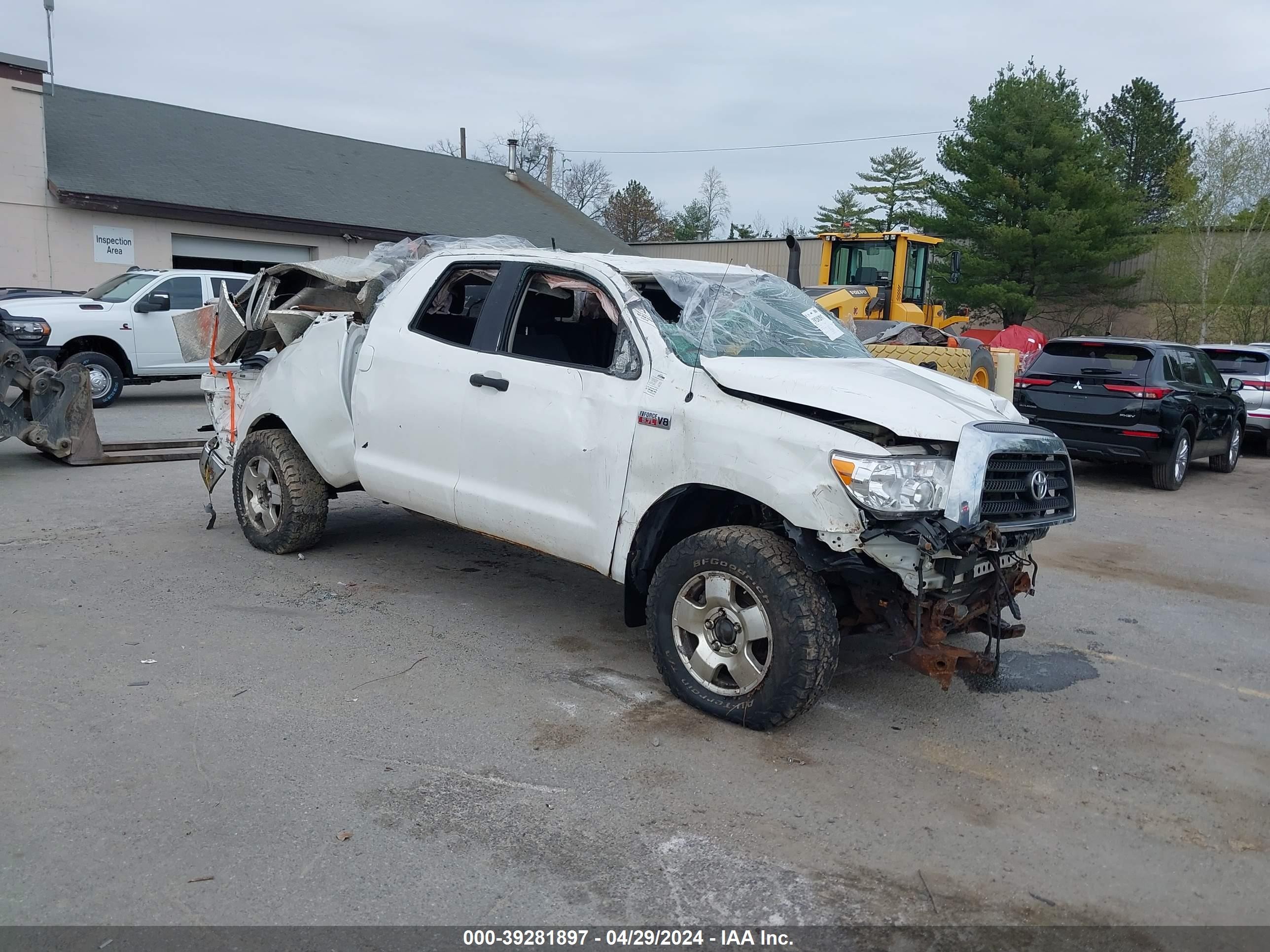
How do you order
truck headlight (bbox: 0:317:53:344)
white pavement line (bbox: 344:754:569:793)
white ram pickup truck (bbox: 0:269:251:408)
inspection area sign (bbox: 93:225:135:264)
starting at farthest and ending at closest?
inspection area sign (bbox: 93:225:135:264)
white ram pickup truck (bbox: 0:269:251:408)
truck headlight (bbox: 0:317:53:344)
white pavement line (bbox: 344:754:569:793)

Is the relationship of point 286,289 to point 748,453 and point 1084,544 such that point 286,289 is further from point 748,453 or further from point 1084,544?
point 1084,544

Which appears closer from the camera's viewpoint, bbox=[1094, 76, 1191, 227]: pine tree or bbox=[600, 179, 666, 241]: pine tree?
bbox=[1094, 76, 1191, 227]: pine tree

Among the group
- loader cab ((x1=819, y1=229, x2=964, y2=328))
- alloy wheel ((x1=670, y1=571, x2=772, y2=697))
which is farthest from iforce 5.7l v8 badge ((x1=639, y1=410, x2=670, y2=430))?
loader cab ((x1=819, y1=229, x2=964, y2=328))

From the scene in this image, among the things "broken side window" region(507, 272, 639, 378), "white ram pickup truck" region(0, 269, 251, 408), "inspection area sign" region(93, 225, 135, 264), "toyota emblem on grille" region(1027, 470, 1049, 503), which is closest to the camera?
"toyota emblem on grille" region(1027, 470, 1049, 503)

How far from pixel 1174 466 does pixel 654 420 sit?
9252 mm

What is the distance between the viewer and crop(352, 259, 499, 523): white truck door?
5.70 metres

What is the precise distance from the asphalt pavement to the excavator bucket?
3.02 meters

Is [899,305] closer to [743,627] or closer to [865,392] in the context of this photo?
[865,392]

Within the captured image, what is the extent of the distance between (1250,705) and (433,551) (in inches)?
201

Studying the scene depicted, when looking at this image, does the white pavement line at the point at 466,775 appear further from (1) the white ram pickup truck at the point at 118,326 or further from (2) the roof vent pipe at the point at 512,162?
(2) the roof vent pipe at the point at 512,162

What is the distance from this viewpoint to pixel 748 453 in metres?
4.39

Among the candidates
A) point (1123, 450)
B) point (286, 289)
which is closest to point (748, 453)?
point (286, 289)

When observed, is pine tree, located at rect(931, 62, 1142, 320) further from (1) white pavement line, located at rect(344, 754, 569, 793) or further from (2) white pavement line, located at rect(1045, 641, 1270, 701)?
(1) white pavement line, located at rect(344, 754, 569, 793)

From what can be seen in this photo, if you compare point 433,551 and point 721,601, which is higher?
point 721,601
